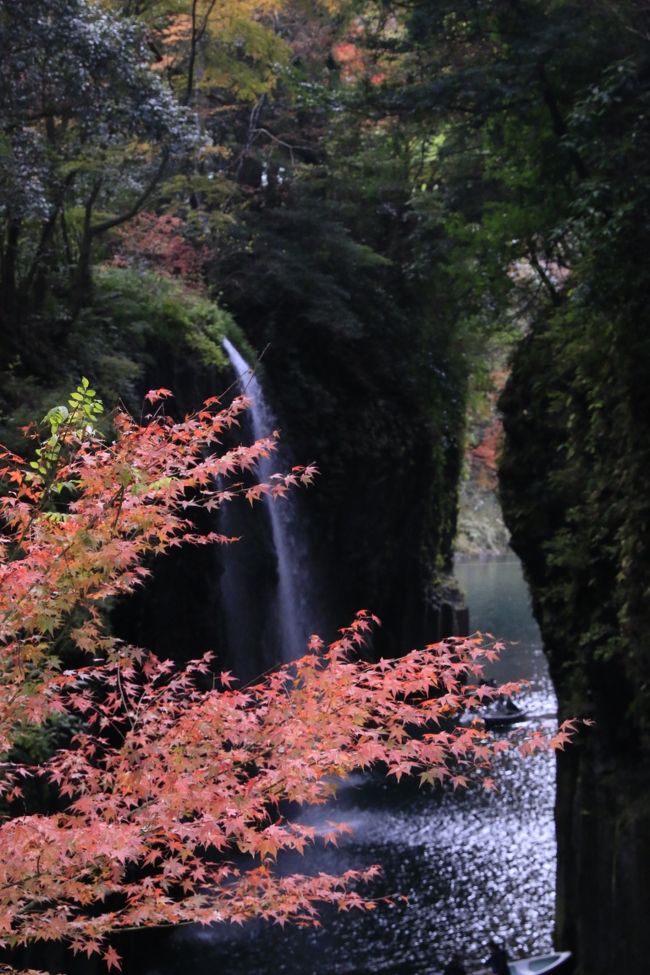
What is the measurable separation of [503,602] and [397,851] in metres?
32.6

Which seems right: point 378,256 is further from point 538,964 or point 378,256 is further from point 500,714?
point 538,964

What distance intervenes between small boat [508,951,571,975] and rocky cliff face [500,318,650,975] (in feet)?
1.05

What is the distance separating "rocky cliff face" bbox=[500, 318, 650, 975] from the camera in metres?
11.1

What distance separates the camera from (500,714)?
25203mm

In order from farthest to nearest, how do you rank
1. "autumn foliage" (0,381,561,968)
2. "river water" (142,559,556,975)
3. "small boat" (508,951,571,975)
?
"river water" (142,559,556,975)
"small boat" (508,951,571,975)
"autumn foliage" (0,381,561,968)

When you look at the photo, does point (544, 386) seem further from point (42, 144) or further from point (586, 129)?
point (42, 144)

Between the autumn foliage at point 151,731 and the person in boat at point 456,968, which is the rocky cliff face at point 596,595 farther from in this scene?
the autumn foliage at point 151,731

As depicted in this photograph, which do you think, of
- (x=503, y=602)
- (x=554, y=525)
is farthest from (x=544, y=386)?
(x=503, y=602)

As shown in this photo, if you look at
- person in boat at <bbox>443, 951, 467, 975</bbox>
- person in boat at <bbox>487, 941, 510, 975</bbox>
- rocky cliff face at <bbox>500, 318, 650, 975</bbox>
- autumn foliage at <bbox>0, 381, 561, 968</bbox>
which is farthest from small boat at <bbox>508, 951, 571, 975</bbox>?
autumn foliage at <bbox>0, 381, 561, 968</bbox>

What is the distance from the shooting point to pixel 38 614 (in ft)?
17.3

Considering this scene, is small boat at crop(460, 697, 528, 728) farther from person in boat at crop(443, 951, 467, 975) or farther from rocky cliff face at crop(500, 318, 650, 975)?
person in boat at crop(443, 951, 467, 975)

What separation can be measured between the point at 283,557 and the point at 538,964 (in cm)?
1132

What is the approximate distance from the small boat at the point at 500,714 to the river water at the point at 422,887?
1.49m

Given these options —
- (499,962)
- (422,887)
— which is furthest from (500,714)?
(499,962)
